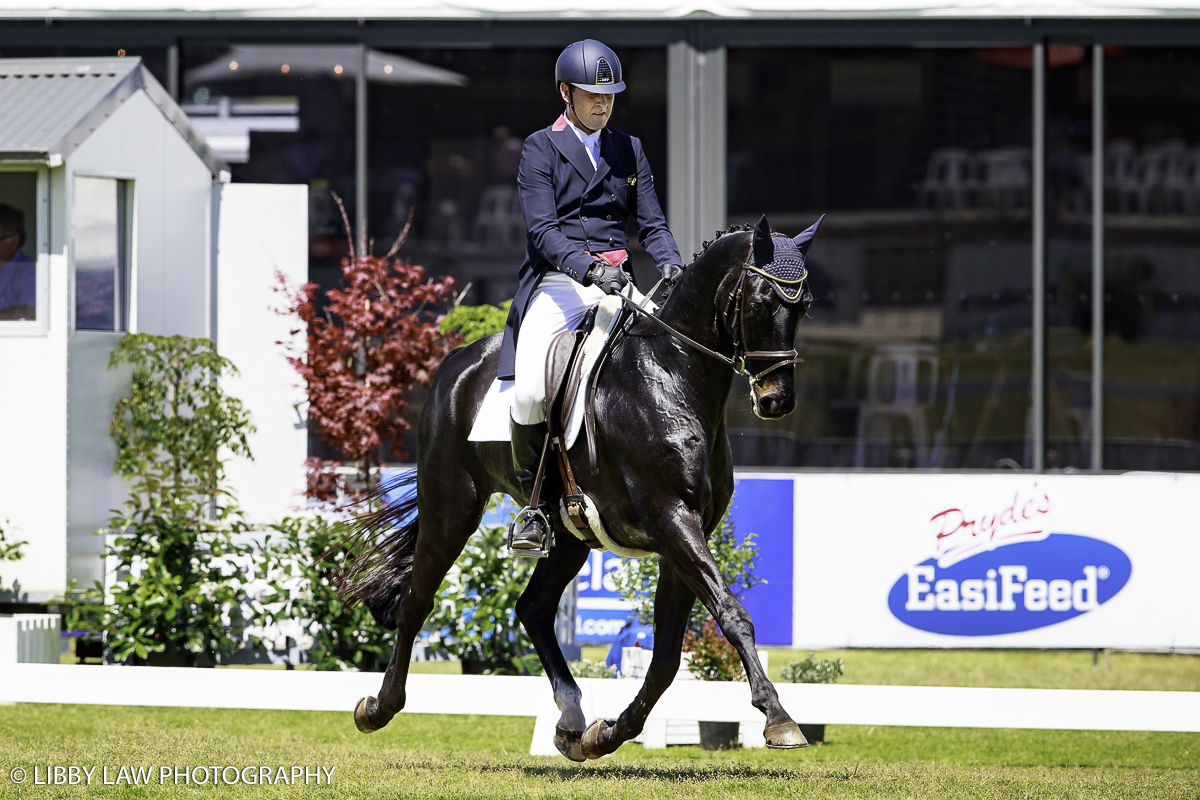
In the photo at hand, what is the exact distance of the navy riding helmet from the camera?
5461 mm

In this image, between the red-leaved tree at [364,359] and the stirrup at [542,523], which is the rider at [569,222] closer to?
the stirrup at [542,523]

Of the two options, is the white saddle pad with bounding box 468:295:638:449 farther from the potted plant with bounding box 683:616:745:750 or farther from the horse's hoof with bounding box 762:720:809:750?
the potted plant with bounding box 683:616:745:750

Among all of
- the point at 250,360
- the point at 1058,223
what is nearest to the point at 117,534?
the point at 250,360

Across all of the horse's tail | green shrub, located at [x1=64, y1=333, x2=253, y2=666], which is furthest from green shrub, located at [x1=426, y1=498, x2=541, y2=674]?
the horse's tail

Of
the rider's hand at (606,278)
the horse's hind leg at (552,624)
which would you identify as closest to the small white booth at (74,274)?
the horse's hind leg at (552,624)

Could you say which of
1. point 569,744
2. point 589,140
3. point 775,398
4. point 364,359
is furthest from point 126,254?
point 775,398

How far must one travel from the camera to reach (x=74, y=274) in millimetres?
9531

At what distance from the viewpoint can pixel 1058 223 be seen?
568 inches

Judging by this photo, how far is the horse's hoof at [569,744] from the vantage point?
5617 millimetres

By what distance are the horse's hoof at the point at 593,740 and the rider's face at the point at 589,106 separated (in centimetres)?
234

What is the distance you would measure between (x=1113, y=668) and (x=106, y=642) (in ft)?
23.6

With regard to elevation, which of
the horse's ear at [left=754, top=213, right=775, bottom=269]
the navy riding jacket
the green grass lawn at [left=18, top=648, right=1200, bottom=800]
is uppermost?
the navy riding jacket

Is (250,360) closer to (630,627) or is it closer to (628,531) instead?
(630,627)

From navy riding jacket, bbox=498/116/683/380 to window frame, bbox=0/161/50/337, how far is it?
4.91 m
